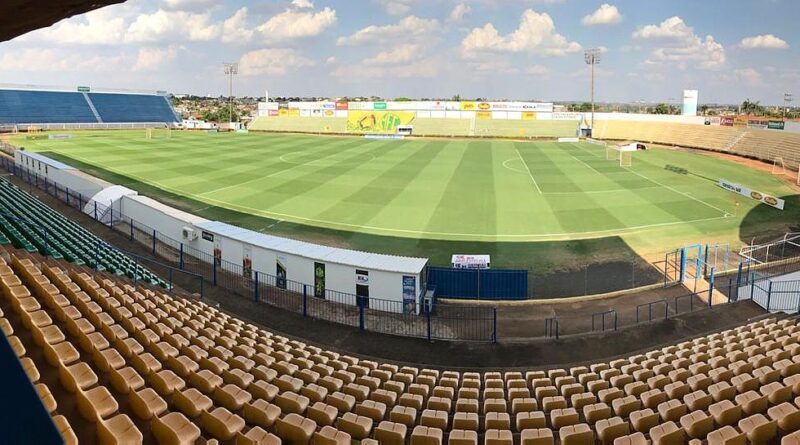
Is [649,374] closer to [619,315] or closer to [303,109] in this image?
[619,315]

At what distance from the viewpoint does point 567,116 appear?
11025 centimetres

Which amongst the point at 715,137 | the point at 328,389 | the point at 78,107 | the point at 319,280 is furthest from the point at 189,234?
the point at 78,107

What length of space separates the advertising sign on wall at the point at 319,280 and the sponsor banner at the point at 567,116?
322ft

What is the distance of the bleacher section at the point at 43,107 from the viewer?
96.4 m

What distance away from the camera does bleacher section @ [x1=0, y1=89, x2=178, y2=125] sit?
9812 centimetres

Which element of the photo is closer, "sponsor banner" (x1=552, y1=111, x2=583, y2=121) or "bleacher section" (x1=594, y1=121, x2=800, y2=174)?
"bleacher section" (x1=594, y1=121, x2=800, y2=174)

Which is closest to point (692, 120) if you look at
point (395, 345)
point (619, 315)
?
point (619, 315)

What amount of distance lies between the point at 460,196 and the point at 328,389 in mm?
31276

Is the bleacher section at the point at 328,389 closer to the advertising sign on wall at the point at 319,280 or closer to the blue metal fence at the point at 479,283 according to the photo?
the advertising sign on wall at the point at 319,280

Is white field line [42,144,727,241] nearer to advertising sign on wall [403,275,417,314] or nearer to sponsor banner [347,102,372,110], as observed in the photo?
advertising sign on wall [403,275,417,314]

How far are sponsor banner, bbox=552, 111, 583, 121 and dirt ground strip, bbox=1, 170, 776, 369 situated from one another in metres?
94.5

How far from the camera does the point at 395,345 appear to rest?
52.1 ft

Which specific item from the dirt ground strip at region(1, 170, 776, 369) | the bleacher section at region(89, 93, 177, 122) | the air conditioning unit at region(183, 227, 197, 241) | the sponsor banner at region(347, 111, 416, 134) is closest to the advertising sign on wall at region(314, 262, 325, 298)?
the dirt ground strip at region(1, 170, 776, 369)

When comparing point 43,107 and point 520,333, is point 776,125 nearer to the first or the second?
point 520,333
